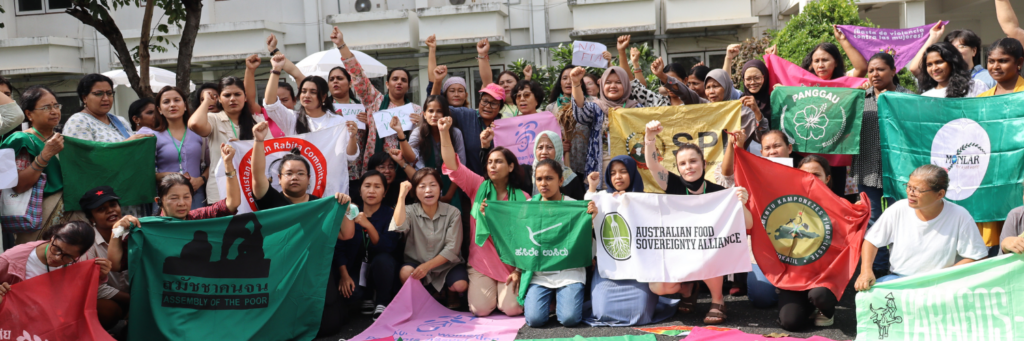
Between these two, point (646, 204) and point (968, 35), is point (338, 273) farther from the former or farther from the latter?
point (968, 35)

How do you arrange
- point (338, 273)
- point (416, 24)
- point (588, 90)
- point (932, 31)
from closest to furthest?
point (338, 273) → point (932, 31) → point (588, 90) → point (416, 24)

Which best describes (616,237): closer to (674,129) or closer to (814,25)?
(674,129)

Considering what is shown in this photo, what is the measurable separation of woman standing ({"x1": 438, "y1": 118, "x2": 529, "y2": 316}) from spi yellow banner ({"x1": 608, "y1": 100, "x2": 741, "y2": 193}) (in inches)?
47.0

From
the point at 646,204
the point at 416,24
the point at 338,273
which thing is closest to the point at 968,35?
the point at 646,204

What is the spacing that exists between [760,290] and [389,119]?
348 centimetres

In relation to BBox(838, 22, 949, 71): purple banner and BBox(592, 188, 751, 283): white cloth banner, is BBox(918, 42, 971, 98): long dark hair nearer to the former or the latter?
BBox(838, 22, 949, 71): purple banner

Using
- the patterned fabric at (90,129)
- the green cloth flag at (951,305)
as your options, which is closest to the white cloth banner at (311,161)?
the patterned fabric at (90,129)

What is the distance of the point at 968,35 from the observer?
659 centimetres

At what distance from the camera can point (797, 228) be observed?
554 centimetres

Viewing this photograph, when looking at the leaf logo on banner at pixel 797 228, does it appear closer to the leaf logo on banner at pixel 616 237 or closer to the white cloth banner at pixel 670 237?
the white cloth banner at pixel 670 237

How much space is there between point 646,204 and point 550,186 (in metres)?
0.77

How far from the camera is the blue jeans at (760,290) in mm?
5848

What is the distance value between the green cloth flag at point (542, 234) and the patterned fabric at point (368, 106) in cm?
150

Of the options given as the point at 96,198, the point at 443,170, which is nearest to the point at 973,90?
the point at 443,170
